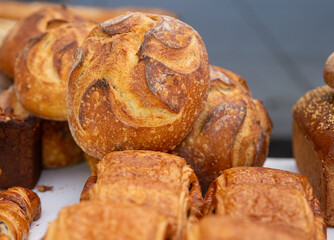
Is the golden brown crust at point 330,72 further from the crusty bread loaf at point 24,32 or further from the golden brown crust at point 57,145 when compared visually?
the crusty bread loaf at point 24,32

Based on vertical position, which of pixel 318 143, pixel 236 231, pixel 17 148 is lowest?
pixel 17 148

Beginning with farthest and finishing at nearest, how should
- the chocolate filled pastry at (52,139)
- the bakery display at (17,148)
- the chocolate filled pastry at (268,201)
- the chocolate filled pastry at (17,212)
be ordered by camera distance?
1. the chocolate filled pastry at (52,139)
2. the bakery display at (17,148)
3. the chocolate filled pastry at (17,212)
4. the chocolate filled pastry at (268,201)

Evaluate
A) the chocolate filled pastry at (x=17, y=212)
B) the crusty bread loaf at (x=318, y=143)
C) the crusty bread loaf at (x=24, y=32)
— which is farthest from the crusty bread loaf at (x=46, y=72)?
the crusty bread loaf at (x=318, y=143)

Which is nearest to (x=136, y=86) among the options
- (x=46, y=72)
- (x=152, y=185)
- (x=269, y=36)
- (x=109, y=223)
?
(x=152, y=185)

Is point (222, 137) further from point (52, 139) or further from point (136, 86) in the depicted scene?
point (52, 139)

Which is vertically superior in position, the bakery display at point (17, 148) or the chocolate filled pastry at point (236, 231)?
the chocolate filled pastry at point (236, 231)

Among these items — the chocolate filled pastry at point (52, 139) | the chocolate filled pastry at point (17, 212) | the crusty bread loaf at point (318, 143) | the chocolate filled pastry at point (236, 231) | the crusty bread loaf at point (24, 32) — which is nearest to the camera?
the chocolate filled pastry at point (236, 231)
